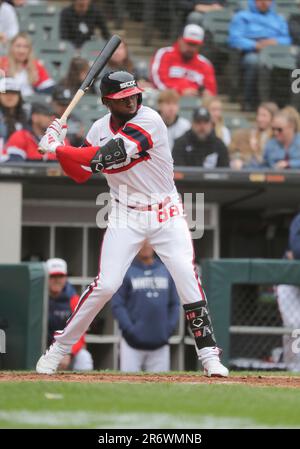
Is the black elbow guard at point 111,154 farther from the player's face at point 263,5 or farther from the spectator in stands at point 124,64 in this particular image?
the player's face at point 263,5

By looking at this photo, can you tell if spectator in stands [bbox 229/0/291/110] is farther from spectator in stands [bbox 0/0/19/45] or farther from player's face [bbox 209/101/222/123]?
spectator in stands [bbox 0/0/19/45]

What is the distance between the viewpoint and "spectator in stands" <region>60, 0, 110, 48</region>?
13.1 meters

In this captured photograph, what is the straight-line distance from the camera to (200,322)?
23.0 ft

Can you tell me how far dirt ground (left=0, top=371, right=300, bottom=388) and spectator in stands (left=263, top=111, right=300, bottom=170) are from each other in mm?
4277

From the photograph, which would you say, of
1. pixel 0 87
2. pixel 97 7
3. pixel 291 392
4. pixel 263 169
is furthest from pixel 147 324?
pixel 97 7

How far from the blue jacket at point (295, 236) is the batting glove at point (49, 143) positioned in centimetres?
377

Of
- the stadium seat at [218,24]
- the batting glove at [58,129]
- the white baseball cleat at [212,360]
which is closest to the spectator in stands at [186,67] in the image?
the stadium seat at [218,24]

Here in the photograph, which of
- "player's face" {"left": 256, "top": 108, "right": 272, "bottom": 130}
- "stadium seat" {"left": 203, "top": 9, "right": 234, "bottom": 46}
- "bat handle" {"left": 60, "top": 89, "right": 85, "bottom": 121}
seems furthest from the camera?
"stadium seat" {"left": 203, "top": 9, "right": 234, "bottom": 46}

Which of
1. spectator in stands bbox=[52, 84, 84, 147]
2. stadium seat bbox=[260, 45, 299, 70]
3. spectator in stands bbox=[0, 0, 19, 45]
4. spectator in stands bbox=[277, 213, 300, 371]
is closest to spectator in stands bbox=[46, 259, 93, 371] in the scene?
spectator in stands bbox=[52, 84, 84, 147]

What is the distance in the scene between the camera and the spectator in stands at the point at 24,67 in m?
11.9

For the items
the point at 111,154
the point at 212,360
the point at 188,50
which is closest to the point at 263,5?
the point at 188,50

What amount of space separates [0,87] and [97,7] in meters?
2.66

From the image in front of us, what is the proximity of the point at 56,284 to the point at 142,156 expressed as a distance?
3.70m
